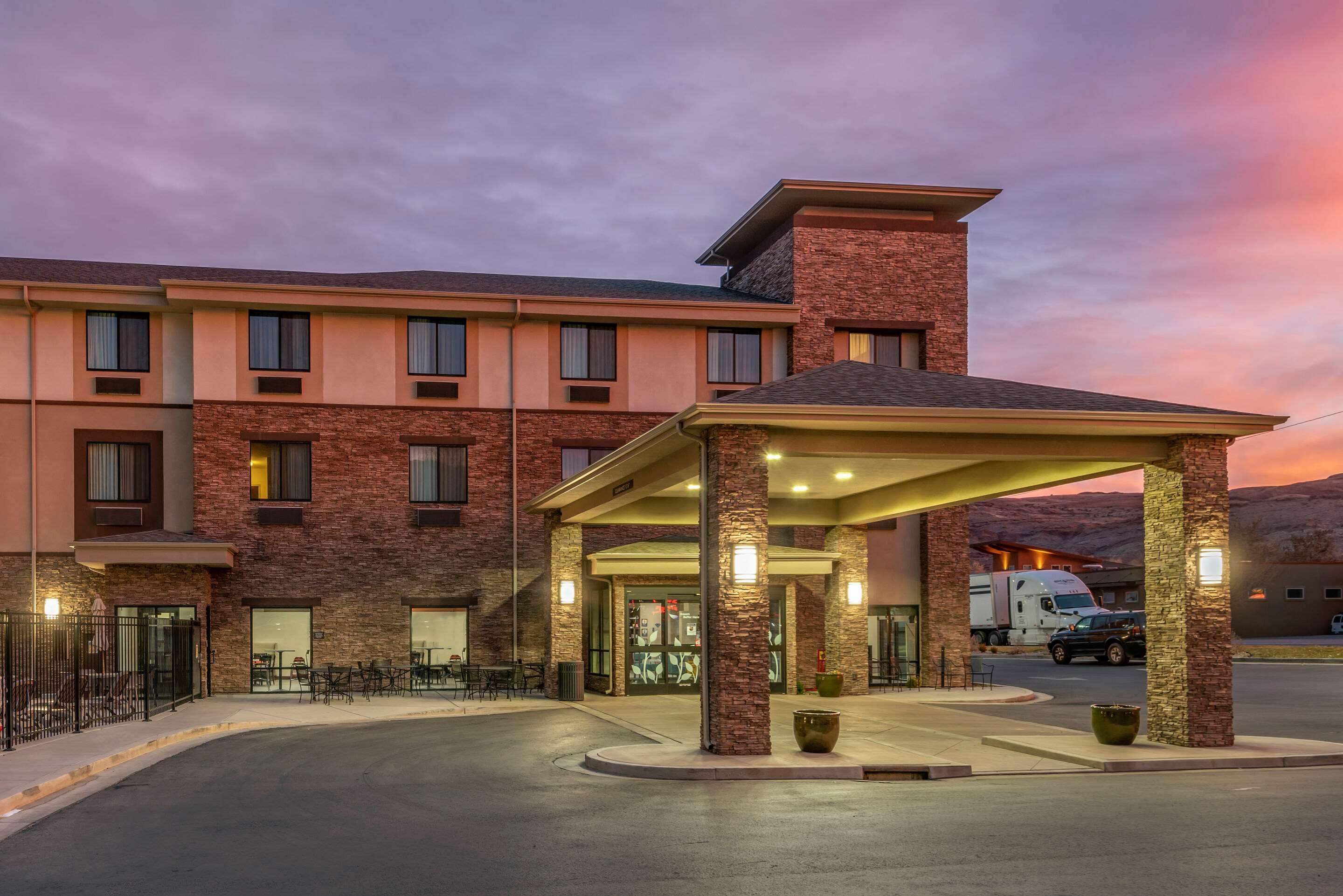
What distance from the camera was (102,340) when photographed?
3189 cm

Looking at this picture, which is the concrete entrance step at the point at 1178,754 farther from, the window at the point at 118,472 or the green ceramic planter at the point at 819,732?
the window at the point at 118,472

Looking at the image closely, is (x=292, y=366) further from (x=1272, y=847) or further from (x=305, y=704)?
(x=1272, y=847)

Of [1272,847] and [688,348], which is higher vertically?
[688,348]

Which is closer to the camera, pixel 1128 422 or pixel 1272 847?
pixel 1272 847

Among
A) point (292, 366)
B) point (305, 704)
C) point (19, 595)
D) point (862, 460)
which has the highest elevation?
point (292, 366)

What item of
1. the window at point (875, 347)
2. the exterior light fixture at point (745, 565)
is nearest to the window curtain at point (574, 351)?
the window at point (875, 347)

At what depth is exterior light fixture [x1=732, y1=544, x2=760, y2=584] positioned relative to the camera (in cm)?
1741

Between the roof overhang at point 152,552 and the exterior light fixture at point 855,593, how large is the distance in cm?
1454

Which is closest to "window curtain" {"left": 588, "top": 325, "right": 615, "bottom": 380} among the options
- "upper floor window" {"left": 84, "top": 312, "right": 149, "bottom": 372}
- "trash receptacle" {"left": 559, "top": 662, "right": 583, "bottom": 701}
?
"trash receptacle" {"left": 559, "top": 662, "right": 583, "bottom": 701}

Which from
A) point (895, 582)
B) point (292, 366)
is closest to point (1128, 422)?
point (895, 582)

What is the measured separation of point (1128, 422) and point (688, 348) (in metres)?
17.1

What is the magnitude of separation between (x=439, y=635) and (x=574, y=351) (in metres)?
8.05

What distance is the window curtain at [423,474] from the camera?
32.4 meters

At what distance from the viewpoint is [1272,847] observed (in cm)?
1050
